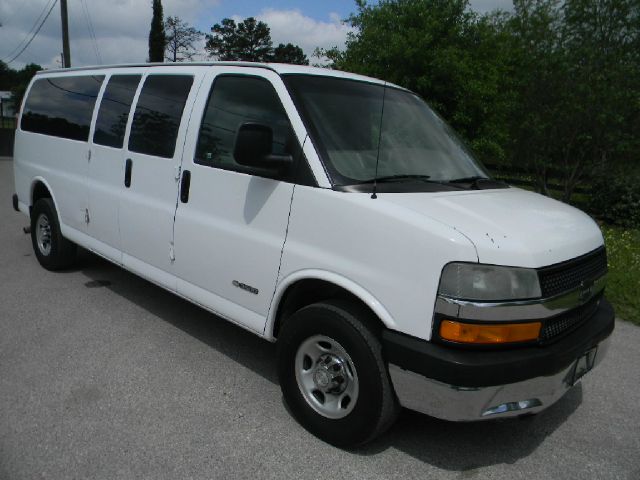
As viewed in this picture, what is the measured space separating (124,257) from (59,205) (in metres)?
1.48

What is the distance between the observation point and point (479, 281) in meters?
2.49

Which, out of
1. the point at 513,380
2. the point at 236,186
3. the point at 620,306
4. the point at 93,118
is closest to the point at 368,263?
the point at 513,380

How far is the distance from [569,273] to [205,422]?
221 cm

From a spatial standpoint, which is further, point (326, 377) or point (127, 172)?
point (127, 172)

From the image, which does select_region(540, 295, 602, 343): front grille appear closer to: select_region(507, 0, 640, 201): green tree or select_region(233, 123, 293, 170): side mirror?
select_region(233, 123, 293, 170): side mirror

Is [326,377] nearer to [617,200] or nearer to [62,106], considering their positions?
[62,106]

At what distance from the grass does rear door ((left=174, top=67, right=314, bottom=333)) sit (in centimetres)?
420

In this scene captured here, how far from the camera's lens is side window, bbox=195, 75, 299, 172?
130 inches

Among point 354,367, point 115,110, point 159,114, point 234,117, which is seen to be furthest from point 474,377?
point 115,110

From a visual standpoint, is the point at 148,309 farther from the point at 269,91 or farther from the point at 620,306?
the point at 620,306

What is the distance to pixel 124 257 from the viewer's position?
180 inches

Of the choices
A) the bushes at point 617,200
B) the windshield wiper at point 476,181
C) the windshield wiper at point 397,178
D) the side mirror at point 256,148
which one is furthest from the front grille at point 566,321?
the bushes at point 617,200

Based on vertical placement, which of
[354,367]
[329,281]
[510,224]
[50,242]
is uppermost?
[510,224]

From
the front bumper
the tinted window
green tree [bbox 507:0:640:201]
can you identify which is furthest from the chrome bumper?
green tree [bbox 507:0:640:201]
